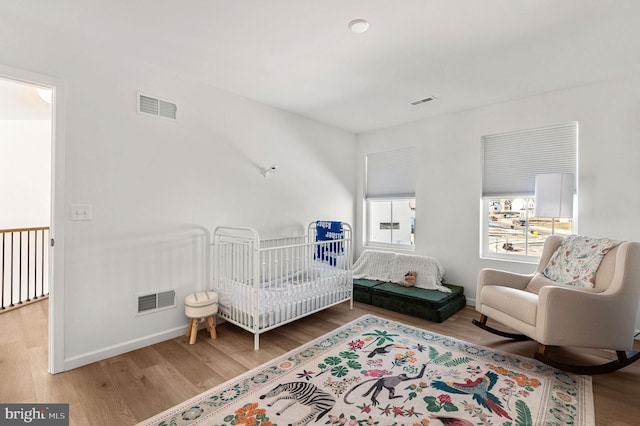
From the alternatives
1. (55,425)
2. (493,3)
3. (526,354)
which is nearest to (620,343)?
(526,354)

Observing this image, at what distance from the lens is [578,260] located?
2443 millimetres

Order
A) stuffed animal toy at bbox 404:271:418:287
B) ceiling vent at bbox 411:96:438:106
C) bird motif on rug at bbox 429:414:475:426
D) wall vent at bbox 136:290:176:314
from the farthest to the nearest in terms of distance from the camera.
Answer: stuffed animal toy at bbox 404:271:418:287, ceiling vent at bbox 411:96:438:106, wall vent at bbox 136:290:176:314, bird motif on rug at bbox 429:414:475:426

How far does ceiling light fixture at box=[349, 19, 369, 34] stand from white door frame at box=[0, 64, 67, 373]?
2.11m

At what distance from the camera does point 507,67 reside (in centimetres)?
254

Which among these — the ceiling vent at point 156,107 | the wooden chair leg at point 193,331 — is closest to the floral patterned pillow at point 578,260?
the wooden chair leg at point 193,331

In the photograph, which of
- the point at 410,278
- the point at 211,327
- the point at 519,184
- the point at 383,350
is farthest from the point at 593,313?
the point at 211,327

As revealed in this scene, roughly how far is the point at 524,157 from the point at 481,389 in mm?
2628

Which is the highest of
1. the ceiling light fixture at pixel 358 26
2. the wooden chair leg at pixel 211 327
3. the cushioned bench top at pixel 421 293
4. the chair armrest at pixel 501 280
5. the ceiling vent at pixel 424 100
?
the ceiling vent at pixel 424 100

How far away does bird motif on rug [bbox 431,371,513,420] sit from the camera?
5.57 feet

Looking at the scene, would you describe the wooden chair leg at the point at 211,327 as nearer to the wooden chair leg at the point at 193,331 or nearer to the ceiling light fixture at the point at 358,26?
the wooden chair leg at the point at 193,331

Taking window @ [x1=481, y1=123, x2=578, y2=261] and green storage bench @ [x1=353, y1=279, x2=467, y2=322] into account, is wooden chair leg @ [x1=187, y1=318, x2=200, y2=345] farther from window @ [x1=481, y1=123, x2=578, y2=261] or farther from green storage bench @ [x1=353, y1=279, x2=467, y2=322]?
window @ [x1=481, y1=123, x2=578, y2=261]

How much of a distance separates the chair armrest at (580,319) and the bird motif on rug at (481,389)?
0.50 meters

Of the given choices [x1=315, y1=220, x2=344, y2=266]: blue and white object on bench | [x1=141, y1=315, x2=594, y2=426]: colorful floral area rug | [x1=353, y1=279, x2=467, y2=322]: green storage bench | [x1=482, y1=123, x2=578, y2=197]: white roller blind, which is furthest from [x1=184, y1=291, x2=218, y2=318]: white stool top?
[x1=482, y1=123, x2=578, y2=197]: white roller blind

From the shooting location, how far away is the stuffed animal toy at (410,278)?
3.66 metres
